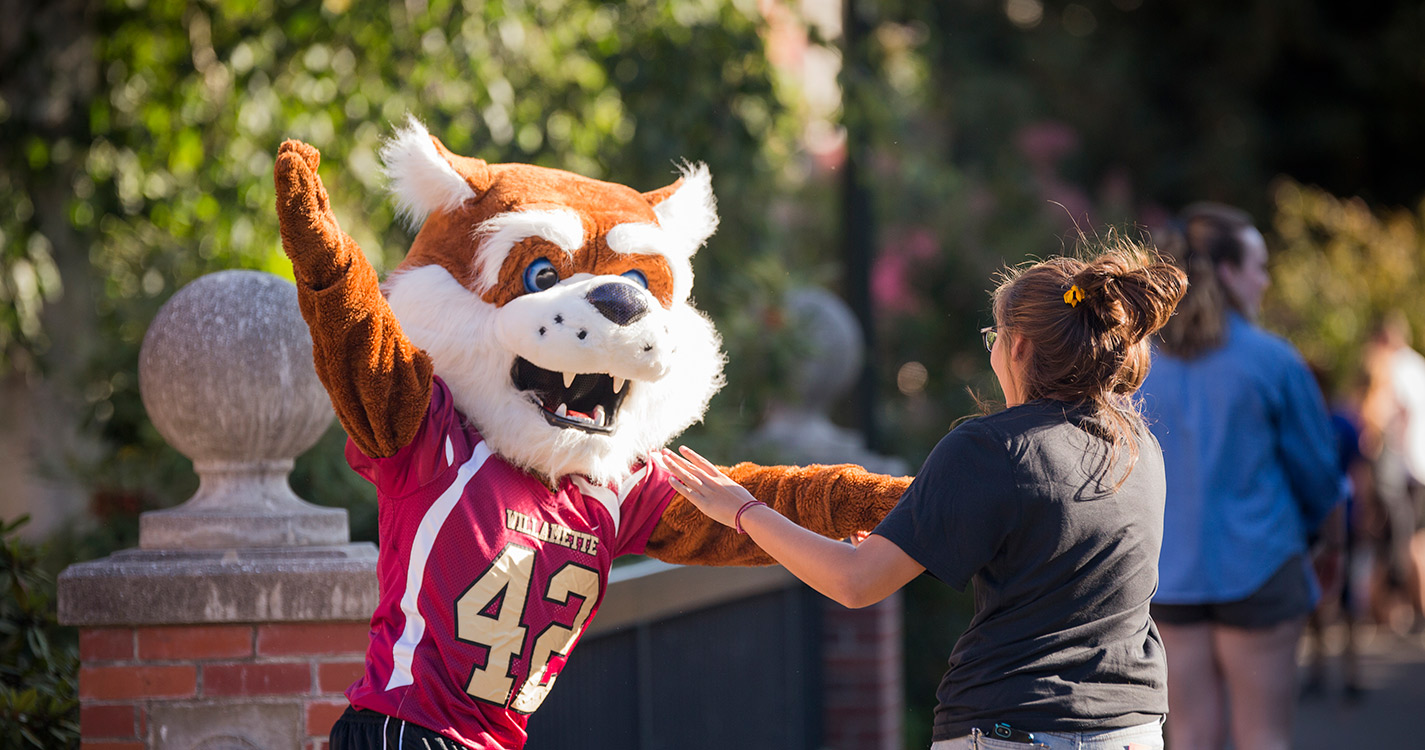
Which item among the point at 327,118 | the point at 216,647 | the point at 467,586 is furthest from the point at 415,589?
the point at 327,118

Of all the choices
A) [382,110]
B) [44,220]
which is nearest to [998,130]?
[382,110]

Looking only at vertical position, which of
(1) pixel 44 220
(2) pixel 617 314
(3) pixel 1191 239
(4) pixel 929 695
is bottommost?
(4) pixel 929 695

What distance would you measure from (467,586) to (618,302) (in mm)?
586

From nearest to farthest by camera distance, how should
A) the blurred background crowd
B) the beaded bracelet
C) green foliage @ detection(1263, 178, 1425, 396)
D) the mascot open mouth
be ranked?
1. the beaded bracelet
2. the mascot open mouth
3. the blurred background crowd
4. green foliage @ detection(1263, 178, 1425, 396)

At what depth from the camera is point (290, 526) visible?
2.95 metres

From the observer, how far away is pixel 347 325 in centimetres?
221

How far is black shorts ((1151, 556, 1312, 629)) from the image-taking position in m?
3.94

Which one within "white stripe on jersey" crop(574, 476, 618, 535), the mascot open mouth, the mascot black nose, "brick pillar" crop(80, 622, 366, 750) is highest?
the mascot black nose

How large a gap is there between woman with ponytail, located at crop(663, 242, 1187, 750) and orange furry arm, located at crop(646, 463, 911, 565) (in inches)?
13.6

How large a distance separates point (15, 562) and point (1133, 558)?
9.05 feet

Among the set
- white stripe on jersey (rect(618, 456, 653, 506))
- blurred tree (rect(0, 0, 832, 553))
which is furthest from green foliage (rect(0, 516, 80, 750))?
blurred tree (rect(0, 0, 832, 553))

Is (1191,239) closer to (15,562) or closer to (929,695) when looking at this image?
(15,562)

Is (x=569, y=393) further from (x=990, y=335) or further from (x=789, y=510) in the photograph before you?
(x=990, y=335)

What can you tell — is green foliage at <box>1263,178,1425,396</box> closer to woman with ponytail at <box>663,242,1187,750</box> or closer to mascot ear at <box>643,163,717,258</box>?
mascot ear at <box>643,163,717,258</box>
